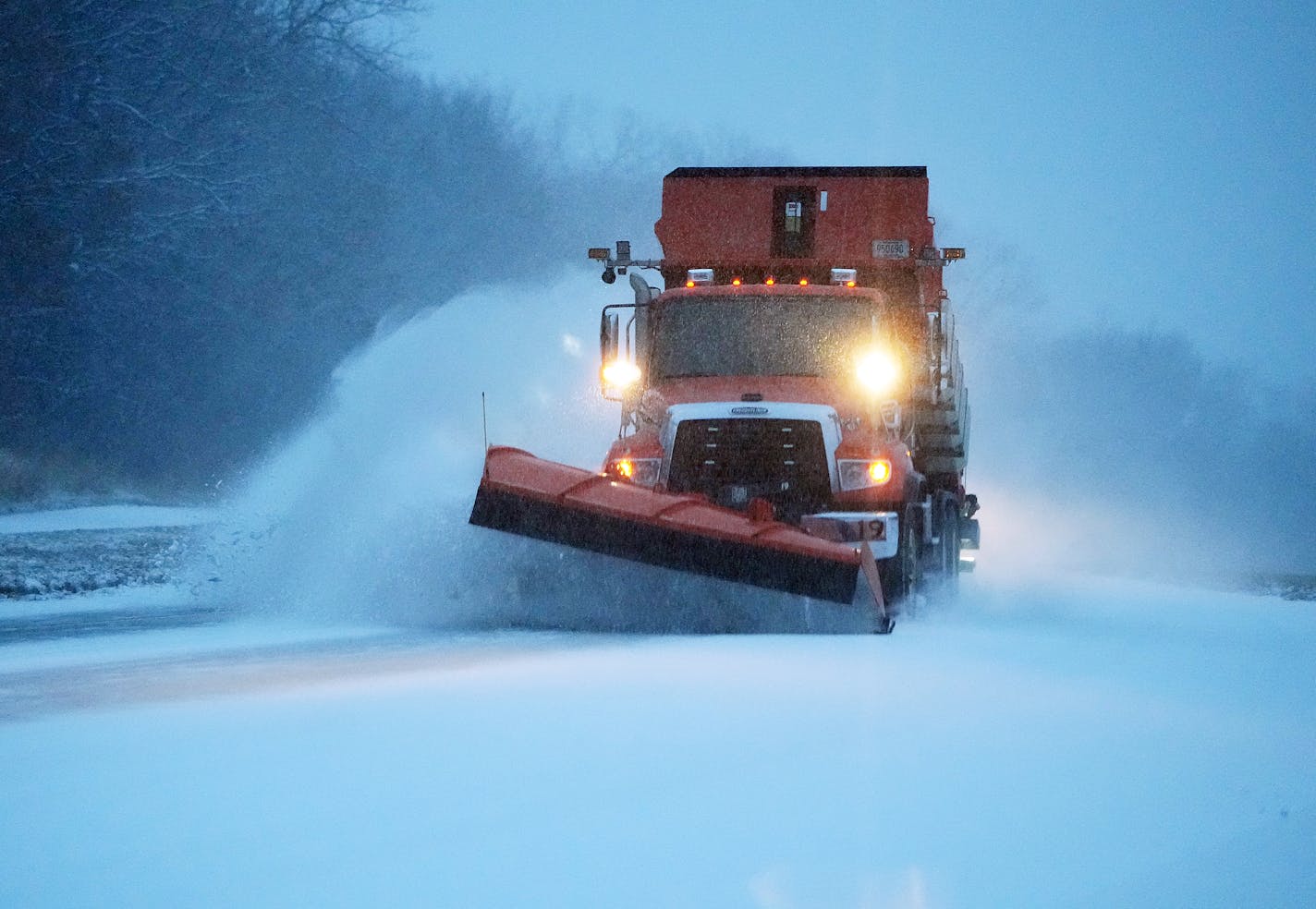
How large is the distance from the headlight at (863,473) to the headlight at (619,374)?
1681mm

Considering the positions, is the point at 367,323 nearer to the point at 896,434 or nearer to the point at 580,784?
the point at 896,434

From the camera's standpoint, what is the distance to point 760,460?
36.0 feet

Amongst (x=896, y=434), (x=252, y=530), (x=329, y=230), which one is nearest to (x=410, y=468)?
(x=252, y=530)

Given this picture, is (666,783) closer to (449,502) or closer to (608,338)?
(608,338)

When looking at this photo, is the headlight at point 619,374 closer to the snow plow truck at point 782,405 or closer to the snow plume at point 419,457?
the snow plow truck at point 782,405

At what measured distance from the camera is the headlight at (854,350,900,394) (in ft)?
38.2

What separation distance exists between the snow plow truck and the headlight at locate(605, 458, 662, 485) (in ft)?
0.06

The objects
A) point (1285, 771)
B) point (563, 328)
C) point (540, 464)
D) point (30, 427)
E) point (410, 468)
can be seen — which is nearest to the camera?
point (1285, 771)

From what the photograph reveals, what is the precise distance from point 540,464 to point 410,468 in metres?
3.02

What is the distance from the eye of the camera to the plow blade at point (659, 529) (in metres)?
9.38

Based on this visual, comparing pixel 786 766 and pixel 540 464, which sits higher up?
pixel 540 464

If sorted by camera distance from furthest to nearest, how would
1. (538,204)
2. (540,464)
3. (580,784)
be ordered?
(538,204) → (540,464) → (580,784)

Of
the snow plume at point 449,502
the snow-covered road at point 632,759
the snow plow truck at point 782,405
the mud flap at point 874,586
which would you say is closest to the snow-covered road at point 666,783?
the snow-covered road at point 632,759

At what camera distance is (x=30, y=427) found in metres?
31.8
